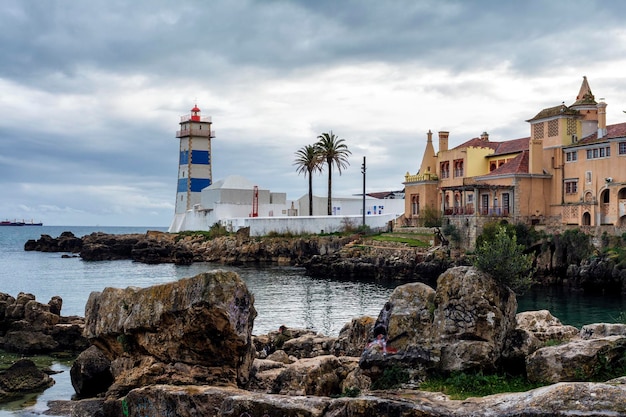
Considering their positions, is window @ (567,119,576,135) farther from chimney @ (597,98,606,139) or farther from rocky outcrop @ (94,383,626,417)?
rocky outcrop @ (94,383,626,417)

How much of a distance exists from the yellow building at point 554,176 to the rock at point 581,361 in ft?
141

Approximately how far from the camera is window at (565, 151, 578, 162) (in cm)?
6038

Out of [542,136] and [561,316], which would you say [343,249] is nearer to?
[542,136]

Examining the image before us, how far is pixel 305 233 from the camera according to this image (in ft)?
262

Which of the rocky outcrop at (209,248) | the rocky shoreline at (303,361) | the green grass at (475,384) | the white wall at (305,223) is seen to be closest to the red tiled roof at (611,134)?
the white wall at (305,223)

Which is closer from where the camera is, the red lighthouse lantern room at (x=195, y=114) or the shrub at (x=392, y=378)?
the shrub at (x=392, y=378)

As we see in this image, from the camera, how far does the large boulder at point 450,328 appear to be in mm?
14742

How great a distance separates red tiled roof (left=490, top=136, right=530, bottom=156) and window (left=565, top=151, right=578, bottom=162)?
5.42 meters

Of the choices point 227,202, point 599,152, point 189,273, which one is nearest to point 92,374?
point 189,273

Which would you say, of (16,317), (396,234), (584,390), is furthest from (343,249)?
(584,390)

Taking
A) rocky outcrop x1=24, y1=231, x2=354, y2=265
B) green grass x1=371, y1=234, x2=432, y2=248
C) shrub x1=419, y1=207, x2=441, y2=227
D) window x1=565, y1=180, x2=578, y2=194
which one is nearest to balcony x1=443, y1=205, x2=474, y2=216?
shrub x1=419, y1=207, x2=441, y2=227

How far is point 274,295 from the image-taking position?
47.9 metres

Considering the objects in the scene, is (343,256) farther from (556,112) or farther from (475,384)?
(475,384)

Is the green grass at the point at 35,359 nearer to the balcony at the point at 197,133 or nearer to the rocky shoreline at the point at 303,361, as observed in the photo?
the rocky shoreline at the point at 303,361
